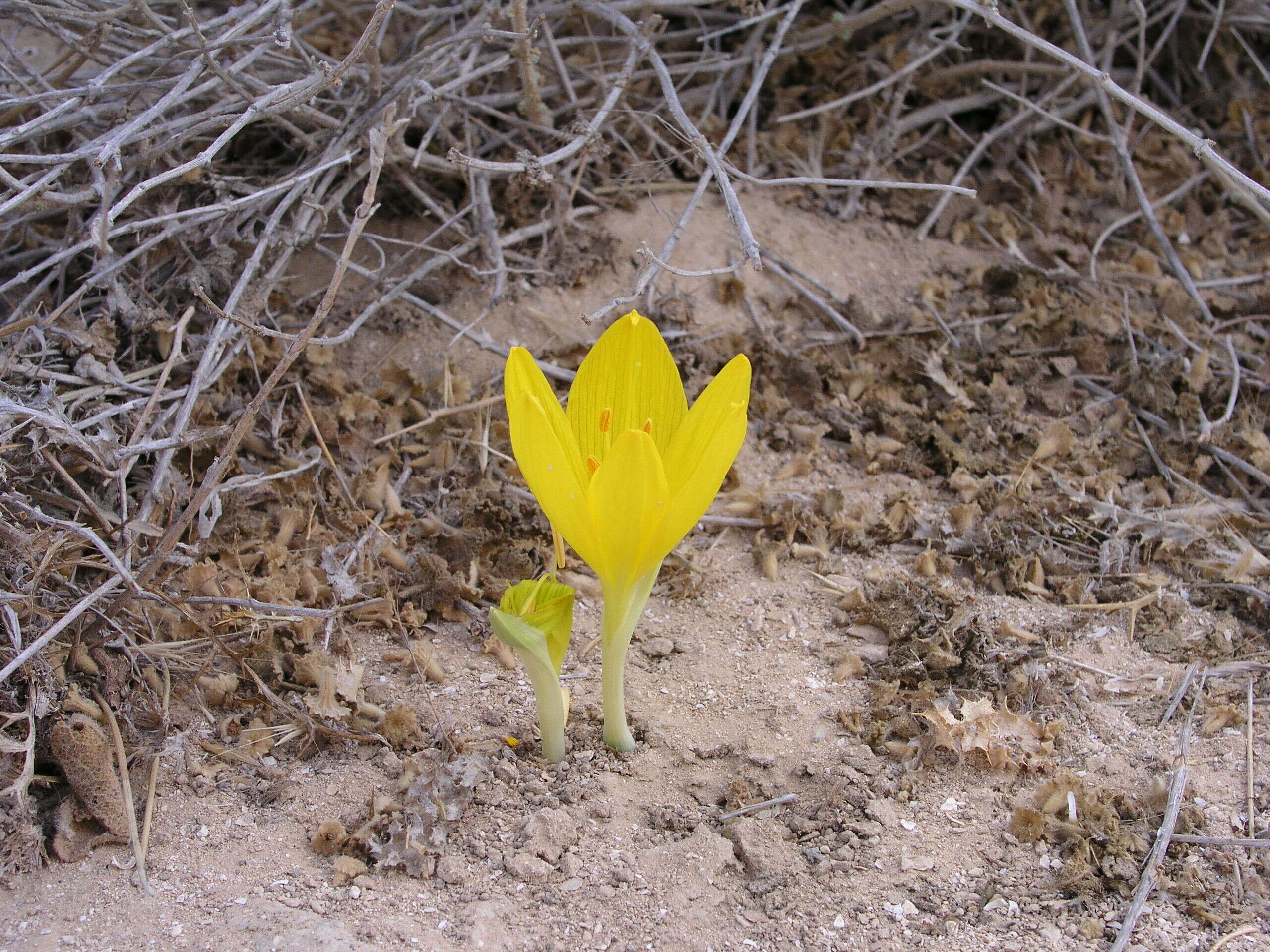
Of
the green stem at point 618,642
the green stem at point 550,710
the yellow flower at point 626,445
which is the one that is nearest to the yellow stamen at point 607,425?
the yellow flower at point 626,445

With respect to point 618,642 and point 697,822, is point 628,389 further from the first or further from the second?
point 697,822

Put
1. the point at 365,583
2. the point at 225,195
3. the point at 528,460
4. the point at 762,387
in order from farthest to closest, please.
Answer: the point at 762,387 → the point at 225,195 → the point at 365,583 → the point at 528,460

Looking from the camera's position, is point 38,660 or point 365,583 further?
point 365,583

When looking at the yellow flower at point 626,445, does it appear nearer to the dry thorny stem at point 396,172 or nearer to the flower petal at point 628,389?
the flower petal at point 628,389

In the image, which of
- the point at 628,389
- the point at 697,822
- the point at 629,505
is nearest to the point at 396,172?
the point at 628,389

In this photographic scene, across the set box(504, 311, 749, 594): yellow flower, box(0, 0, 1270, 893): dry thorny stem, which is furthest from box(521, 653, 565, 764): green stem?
box(0, 0, 1270, 893): dry thorny stem

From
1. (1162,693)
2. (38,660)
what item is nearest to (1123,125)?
(1162,693)

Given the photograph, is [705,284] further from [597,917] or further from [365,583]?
[597,917]
